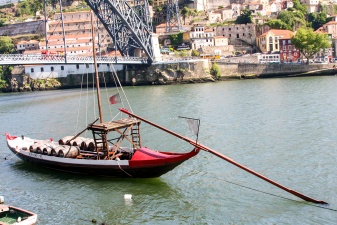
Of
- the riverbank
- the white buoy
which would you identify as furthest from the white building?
the white buoy

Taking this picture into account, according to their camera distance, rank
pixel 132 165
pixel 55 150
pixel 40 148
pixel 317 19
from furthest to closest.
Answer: pixel 317 19 < pixel 40 148 < pixel 55 150 < pixel 132 165

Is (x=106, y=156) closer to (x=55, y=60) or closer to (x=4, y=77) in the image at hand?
(x=55, y=60)

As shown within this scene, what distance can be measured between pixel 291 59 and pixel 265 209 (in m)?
36.0

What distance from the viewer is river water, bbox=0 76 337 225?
9.80 meters

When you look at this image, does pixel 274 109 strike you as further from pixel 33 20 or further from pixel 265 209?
pixel 33 20

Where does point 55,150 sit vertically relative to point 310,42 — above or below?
below

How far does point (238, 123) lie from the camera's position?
18797mm

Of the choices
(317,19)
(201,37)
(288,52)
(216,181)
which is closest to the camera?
(216,181)

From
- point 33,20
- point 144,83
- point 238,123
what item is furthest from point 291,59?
point 33,20

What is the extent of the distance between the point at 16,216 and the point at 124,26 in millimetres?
35035

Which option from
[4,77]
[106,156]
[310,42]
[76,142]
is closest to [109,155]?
[106,156]

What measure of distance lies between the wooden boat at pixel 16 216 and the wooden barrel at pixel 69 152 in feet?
11.9

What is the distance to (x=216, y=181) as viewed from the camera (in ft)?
38.1

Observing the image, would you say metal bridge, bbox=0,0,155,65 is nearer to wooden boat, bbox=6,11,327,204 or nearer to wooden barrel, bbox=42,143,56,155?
wooden barrel, bbox=42,143,56,155
